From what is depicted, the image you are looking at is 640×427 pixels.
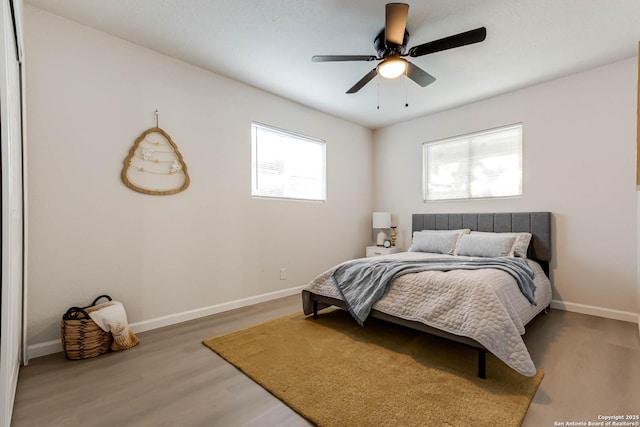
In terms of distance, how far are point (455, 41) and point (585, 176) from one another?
7.66ft

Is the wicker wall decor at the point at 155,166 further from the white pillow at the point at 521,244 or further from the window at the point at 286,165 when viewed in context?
the white pillow at the point at 521,244

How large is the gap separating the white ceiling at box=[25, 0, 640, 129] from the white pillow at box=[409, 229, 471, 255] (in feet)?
5.86

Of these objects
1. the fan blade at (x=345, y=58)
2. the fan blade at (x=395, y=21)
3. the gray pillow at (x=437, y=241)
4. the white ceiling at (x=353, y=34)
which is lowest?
the gray pillow at (x=437, y=241)

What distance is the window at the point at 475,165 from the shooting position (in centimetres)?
369

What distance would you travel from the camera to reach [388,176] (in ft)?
16.2

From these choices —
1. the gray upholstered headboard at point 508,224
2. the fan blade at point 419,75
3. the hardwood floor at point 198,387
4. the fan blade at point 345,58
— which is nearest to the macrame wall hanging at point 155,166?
the hardwood floor at point 198,387

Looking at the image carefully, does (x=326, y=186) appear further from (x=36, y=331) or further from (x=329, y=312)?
(x=36, y=331)

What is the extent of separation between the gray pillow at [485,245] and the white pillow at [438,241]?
0.13m

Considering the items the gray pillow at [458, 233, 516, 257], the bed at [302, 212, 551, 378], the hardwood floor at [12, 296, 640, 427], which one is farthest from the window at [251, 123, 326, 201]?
the gray pillow at [458, 233, 516, 257]

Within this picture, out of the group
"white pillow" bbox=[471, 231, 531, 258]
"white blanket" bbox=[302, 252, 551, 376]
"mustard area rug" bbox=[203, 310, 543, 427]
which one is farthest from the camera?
"white pillow" bbox=[471, 231, 531, 258]

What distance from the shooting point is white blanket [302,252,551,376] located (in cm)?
174

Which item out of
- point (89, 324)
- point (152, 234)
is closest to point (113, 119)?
point (152, 234)

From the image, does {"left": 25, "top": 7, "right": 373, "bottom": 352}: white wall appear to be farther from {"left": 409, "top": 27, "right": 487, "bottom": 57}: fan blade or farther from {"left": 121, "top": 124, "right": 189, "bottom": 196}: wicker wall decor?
{"left": 409, "top": 27, "right": 487, "bottom": 57}: fan blade

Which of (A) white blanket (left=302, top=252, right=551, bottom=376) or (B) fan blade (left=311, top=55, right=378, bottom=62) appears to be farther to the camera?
(B) fan blade (left=311, top=55, right=378, bottom=62)
